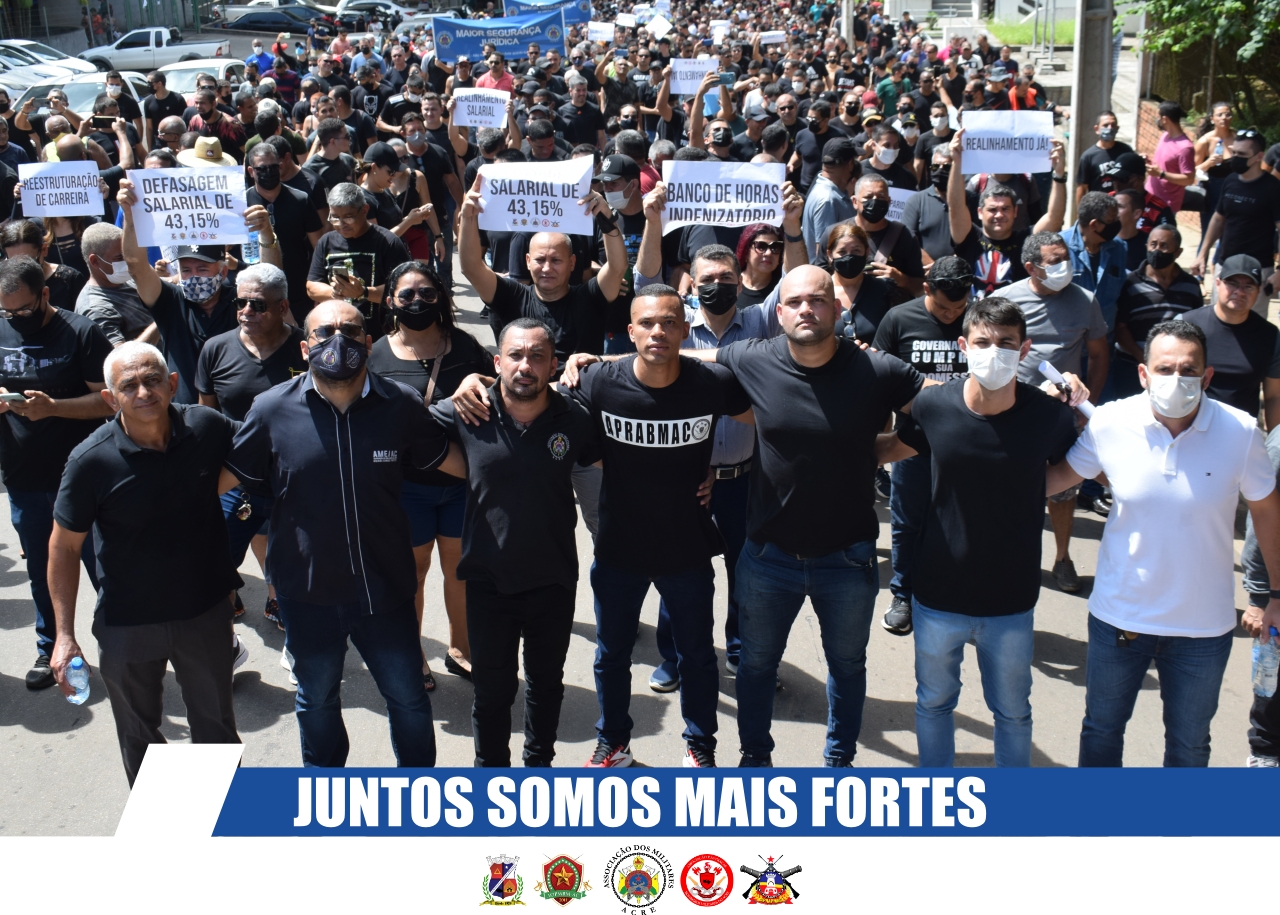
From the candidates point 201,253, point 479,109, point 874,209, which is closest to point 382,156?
point 201,253

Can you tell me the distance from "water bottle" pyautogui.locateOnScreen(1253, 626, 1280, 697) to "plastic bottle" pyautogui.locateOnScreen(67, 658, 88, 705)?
14.1 feet

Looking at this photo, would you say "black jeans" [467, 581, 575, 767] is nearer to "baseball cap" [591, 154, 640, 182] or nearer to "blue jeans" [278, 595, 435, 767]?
"blue jeans" [278, 595, 435, 767]

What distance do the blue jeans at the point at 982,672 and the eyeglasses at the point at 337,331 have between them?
7.45 feet

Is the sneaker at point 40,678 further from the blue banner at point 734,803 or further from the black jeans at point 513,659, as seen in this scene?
the blue banner at point 734,803

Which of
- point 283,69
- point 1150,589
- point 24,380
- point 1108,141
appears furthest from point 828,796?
point 283,69

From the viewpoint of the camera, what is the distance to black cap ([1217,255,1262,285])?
6164 millimetres

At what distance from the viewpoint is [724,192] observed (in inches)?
253

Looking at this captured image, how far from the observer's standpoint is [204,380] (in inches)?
223

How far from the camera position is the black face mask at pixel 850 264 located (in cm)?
628

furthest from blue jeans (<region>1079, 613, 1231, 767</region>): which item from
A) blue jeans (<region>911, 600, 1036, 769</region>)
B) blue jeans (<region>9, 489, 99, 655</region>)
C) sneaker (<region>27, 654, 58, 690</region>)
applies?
sneaker (<region>27, 654, 58, 690</region>)

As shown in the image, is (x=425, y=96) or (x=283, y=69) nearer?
(x=425, y=96)

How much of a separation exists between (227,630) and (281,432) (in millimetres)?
854

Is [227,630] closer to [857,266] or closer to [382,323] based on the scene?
[382,323]

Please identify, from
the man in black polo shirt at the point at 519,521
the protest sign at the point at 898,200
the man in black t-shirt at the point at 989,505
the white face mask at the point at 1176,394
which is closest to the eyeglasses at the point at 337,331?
the man in black polo shirt at the point at 519,521
